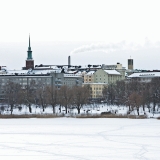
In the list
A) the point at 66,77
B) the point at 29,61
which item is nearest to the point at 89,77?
the point at 66,77

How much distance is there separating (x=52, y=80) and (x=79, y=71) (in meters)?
14.2

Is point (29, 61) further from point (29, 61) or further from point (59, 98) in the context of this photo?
point (59, 98)

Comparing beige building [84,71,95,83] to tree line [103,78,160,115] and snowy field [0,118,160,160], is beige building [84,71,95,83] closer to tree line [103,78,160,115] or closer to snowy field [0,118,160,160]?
tree line [103,78,160,115]

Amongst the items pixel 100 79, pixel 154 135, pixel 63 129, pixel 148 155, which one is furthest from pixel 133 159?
pixel 100 79

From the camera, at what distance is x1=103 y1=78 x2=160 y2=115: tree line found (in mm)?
43094

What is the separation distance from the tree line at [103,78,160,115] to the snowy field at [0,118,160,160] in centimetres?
1487

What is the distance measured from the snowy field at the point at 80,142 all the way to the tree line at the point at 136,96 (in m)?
14.9

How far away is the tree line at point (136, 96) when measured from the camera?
43.1m

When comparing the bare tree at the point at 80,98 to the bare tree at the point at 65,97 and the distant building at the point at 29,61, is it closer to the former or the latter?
the bare tree at the point at 65,97

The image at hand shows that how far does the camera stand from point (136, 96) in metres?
43.8

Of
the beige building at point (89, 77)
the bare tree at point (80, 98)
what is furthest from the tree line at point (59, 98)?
the beige building at point (89, 77)

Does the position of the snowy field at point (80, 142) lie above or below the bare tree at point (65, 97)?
below

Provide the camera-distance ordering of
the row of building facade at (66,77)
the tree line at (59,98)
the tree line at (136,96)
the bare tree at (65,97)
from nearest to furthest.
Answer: the tree line at (136,96)
the bare tree at (65,97)
the tree line at (59,98)
the row of building facade at (66,77)

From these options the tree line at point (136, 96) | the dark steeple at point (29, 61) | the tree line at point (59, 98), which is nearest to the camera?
the tree line at point (136, 96)
